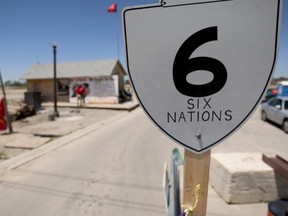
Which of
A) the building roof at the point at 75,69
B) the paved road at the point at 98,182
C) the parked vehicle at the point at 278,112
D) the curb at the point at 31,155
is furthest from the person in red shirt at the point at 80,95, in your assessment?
the parked vehicle at the point at 278,112

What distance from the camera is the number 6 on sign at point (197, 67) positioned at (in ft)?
3.43

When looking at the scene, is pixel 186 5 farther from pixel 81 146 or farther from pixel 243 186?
pixel 81 146

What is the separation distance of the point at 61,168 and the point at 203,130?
4950 mm

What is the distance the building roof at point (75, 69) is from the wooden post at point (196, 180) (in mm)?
20823

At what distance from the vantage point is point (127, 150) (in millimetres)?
→ 6719

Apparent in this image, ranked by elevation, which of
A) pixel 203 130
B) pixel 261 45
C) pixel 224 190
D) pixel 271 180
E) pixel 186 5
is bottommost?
pixel 224 190

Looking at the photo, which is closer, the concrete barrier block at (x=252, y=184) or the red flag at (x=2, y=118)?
the concrete barrier block at (x=252, y=184)

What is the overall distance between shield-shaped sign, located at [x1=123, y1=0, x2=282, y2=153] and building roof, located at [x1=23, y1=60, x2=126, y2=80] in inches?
817

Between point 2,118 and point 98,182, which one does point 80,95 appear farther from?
point 98,182

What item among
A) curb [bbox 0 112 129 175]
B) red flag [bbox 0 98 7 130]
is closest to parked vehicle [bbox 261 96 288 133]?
curb [bbox 0 112 129 175]

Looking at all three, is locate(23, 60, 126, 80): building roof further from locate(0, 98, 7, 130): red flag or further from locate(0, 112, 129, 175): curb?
locate(0, 112, 129, 175): curb

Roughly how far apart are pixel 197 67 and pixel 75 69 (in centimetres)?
2462

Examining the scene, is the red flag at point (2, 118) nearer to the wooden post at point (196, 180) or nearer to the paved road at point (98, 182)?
the paved road at point (98, 182)

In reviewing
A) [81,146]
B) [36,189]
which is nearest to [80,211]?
[36,189]
